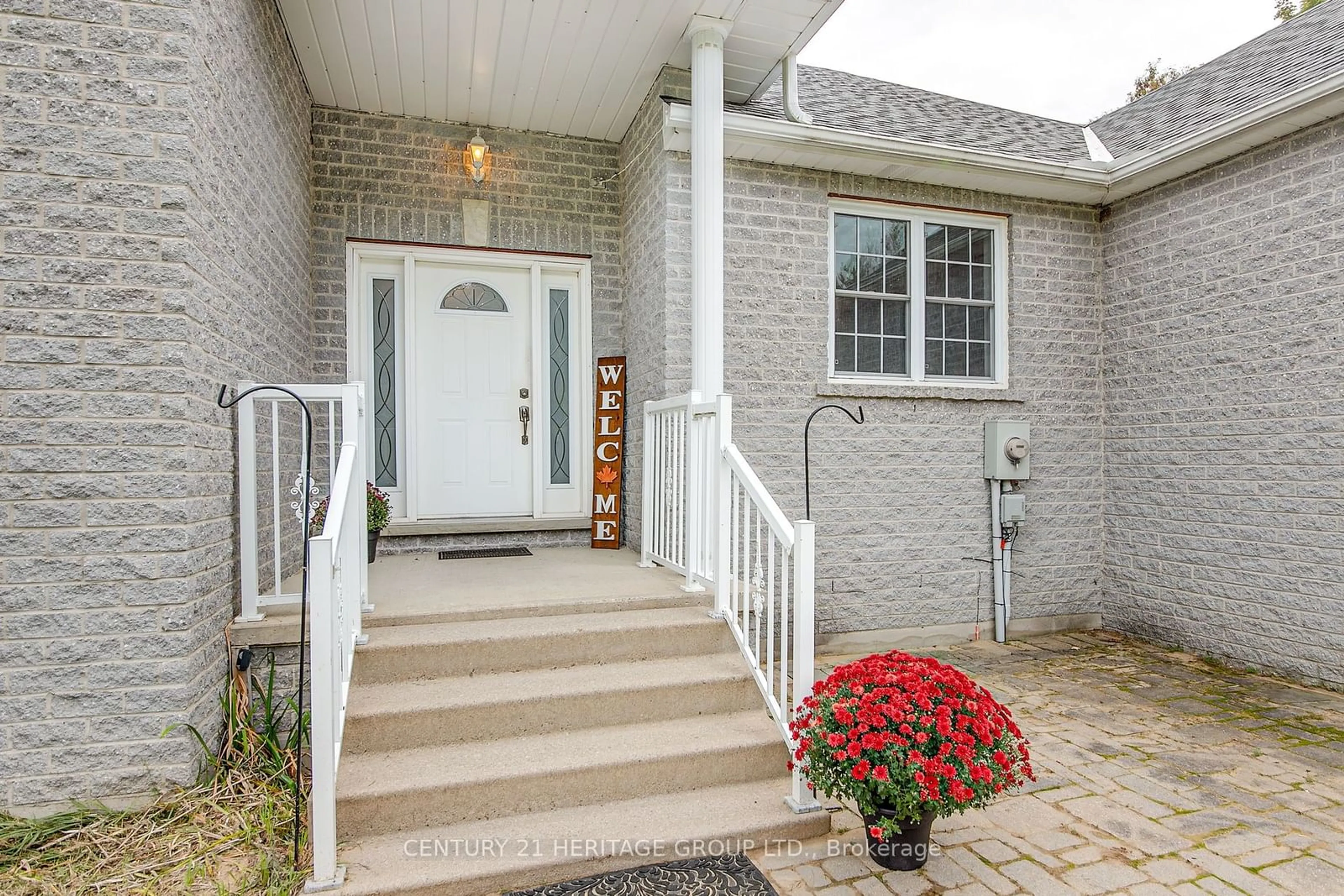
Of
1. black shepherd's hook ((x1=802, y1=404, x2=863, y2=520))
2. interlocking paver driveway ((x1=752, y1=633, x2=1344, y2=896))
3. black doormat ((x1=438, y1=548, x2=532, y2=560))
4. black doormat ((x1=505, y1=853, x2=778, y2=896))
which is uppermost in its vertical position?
black shepherd's hook ((x1=802, y1=404, x2=863, y2=520))

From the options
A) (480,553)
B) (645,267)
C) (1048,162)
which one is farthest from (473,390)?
(1048,162)

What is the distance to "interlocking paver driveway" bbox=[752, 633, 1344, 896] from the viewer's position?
87.4 inches

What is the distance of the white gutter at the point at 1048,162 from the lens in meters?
4.05

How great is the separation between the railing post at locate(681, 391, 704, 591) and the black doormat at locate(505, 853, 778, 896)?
1.41 meters

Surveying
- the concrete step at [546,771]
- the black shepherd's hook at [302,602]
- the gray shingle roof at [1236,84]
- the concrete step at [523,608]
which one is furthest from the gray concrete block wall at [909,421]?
the black shepherd's hook at [302,602]

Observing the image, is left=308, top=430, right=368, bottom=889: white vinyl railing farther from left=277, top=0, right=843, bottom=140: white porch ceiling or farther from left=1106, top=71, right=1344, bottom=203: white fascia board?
left=1106, top=71, right=1344, bottom=203: white fascia board

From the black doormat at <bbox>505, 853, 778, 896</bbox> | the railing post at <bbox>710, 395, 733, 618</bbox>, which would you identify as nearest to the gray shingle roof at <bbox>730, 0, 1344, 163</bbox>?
the railing post at <bbox>710, 395, 733, 618</bbox>

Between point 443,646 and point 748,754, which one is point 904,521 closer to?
point 748,754

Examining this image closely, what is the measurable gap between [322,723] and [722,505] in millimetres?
1807

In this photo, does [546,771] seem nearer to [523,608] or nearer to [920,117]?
[523,608]

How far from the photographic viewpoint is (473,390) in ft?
16.5

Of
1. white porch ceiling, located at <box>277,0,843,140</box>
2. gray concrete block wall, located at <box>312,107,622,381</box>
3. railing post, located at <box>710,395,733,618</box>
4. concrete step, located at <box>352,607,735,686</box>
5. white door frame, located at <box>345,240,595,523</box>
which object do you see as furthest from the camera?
white door frame, located at <box>345,240,595,523</box>

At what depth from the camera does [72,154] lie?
2.34 metres

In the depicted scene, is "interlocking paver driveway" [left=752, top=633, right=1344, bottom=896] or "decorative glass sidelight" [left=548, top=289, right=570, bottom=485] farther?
"decorative glass sidelight" [left=548, top=289, right=570, bottom=485]
